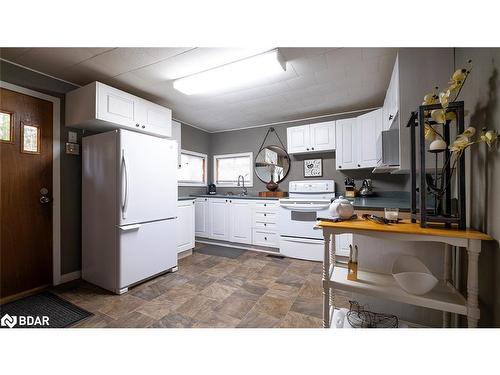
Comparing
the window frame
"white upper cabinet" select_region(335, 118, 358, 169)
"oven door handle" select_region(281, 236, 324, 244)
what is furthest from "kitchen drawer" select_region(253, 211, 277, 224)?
the window frame

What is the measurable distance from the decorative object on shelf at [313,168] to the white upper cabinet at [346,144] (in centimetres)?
44

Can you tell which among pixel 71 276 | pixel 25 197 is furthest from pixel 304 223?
pixel 25 197

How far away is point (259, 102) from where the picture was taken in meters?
3.14

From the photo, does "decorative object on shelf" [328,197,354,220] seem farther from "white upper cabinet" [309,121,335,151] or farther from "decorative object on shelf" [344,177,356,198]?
"white upper cabinet" [309,121,335,151]

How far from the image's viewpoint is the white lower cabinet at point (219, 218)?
3.88 m

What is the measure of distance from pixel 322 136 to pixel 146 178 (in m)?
2.74

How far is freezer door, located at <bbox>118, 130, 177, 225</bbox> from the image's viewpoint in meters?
2.15

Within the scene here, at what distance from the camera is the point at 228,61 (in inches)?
81.7

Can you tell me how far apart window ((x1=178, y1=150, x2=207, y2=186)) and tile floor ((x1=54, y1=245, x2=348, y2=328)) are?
75.2 inches

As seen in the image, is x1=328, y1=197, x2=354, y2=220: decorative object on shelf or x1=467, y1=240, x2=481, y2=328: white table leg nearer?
x1=467, y1=240, x2=481, y2=328: white table leg

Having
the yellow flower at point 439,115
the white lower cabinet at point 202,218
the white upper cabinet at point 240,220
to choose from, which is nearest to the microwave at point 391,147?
the yellow flower at point 439,115

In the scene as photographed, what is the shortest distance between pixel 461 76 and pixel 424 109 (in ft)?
0.59
